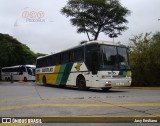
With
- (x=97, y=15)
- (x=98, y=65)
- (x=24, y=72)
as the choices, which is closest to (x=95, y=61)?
(x=98, y=65)

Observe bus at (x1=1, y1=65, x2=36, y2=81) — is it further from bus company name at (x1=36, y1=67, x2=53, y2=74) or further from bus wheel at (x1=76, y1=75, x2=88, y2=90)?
bus wheel at (x1=76, y1=75, x2=88, y2=90)

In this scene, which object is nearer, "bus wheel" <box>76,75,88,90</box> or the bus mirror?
the bus mirror

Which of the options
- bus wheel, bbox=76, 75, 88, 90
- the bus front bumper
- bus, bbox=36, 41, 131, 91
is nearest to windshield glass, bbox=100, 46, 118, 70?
bus, bbox=36, 41, 131, 91

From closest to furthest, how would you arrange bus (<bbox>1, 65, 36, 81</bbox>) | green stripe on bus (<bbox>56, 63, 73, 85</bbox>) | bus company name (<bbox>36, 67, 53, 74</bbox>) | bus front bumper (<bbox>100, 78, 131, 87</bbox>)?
bus front bumper (<bbox>100, 78, 131, 87</bbox>)
green stripe on bus (<bbox>56, 63, 73, 85</bbox>)
bus company name (<bbox>36, 67, 53, 74</bbox>)
bus (<bbox>1, 65, 36, 81</bbox>)

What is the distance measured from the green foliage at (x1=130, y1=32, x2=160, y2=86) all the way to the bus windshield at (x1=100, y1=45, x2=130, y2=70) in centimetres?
541

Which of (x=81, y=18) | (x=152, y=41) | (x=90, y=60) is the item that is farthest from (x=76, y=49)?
(x=81, y=18)

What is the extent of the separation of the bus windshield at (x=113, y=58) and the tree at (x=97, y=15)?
931 inches

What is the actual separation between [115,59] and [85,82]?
2.71m

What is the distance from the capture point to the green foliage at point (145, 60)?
78.4 ft

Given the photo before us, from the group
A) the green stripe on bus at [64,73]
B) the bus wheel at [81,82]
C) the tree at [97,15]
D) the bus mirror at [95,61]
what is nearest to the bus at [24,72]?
the tree at [97,15]

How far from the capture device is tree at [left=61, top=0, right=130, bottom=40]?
137 feet

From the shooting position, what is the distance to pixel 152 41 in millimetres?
25328

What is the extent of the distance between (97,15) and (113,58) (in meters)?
24.6

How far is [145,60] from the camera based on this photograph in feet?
79.3
